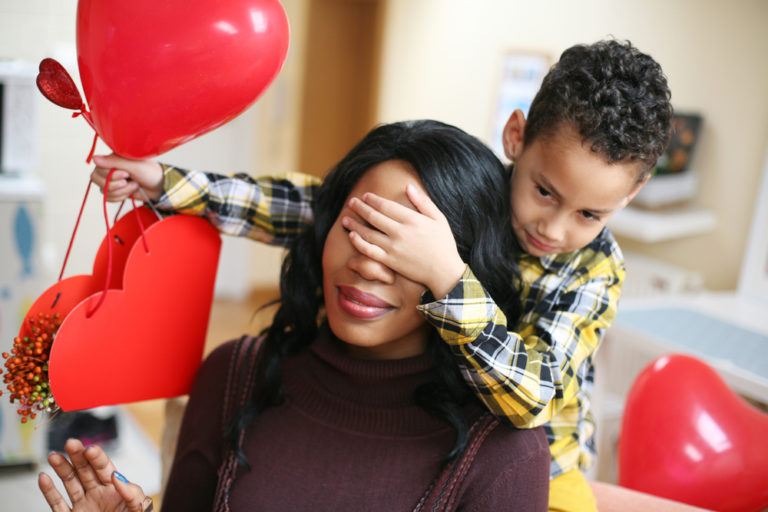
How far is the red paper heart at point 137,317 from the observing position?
1028 millimetres

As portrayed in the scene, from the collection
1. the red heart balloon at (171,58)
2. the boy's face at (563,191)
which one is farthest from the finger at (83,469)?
the boy's face at (563,191)

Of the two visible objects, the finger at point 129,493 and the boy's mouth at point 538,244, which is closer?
the finger at point 129,493

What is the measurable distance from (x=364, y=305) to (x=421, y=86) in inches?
119

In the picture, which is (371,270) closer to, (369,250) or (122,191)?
(369,250)

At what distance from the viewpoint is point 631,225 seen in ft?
9.36

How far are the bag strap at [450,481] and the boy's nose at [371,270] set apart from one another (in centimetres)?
26

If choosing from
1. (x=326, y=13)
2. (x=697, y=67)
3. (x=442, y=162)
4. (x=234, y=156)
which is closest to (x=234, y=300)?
(x=234, y=156)

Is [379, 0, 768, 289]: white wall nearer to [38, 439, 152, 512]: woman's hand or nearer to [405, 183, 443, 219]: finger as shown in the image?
[405, 183, 443, 219]: finger

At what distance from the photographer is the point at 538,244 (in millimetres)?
1118

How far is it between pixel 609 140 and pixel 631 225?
194 cm

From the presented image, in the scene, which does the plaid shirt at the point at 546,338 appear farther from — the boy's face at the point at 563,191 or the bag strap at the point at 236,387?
the bag strap at the point at 236,387

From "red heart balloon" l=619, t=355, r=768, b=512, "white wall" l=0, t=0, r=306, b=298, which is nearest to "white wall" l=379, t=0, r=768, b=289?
"white wall" l=0, t=0, r=306, b=298

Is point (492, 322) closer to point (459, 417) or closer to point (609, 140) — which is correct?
point (459, 417)

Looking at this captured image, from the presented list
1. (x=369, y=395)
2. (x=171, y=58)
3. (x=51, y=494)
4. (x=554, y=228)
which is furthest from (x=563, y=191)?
(x=51, y=494)
